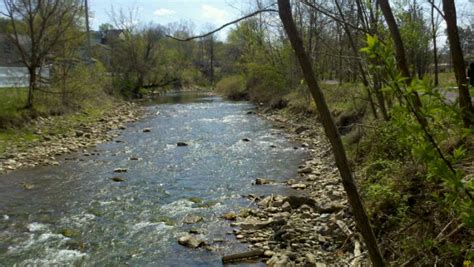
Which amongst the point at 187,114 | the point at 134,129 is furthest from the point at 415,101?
the point at 187,114

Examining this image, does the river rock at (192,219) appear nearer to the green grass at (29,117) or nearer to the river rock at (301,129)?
the green grass at (29,117)

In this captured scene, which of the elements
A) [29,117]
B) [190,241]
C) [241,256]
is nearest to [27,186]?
[190,241]

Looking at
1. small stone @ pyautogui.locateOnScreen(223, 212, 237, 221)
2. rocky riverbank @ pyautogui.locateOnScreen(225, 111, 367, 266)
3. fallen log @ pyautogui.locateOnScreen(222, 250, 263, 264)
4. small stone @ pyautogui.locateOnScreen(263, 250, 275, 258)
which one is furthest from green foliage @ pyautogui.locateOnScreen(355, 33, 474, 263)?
small stone @ pyautogui.locateOnScreen(223, 212, 237, 221)

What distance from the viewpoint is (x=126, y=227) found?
9.02 m

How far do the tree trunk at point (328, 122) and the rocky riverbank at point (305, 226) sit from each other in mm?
2993

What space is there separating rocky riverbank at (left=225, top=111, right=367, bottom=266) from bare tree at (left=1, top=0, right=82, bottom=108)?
584 inches

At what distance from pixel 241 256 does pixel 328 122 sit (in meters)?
5.19

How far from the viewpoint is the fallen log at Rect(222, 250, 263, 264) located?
7311 mm

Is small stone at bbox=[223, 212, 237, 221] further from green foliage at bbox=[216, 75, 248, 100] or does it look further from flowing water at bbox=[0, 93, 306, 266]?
green foliage at bbox=[216, 75, 248, 100]

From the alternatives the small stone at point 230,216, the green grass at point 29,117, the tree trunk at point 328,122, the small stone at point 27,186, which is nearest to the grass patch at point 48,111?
the green grass at point 29,117

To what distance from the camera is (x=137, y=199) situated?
1095 cm

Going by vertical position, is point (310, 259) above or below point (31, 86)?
below

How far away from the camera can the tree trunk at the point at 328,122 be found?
2586mm

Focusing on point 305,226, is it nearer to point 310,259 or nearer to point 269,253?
point 269,253
